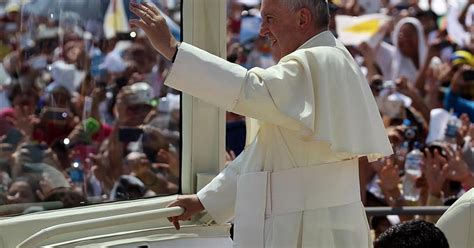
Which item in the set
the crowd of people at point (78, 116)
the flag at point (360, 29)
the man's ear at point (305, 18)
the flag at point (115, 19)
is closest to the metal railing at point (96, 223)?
the crowd of people at point (78, 116)

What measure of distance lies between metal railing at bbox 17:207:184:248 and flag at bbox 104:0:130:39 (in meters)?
0.91

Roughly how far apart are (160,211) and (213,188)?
0.23 m

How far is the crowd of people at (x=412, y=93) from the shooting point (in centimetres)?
661

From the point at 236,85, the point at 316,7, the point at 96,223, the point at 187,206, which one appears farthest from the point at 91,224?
the point at 316,7

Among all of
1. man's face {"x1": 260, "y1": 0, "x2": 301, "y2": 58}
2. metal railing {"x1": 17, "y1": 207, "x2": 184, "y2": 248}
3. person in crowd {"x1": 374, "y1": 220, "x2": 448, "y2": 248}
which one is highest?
man's face {"x1": 260, "y1": 0, "x2": 301, "y2": 58}

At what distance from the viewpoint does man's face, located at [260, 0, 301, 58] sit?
3.71 m

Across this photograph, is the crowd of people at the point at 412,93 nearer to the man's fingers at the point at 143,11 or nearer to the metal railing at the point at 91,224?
the metal railing at the point at 91,224

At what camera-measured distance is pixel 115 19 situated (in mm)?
4582

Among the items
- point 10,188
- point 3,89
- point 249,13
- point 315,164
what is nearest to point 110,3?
point 3,89

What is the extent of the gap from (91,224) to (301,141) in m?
0.73

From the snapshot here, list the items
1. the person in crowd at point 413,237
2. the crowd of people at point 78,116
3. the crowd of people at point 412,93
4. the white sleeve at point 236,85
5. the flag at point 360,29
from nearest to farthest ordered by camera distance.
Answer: the person in crowd at point 413,237 < the white sleeve at point 236,85 < the crowd of people at point 78,116 < the crowd of people at point 412,93 < the flag at point 360,29

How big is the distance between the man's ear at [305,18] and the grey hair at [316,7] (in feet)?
0.04

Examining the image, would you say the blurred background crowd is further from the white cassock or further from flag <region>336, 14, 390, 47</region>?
flag <region>336, 14, 390, 47</region>

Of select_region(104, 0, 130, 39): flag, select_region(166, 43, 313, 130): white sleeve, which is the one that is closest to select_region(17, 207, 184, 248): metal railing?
select_region(166, 43, 313, 130): white sleeve
